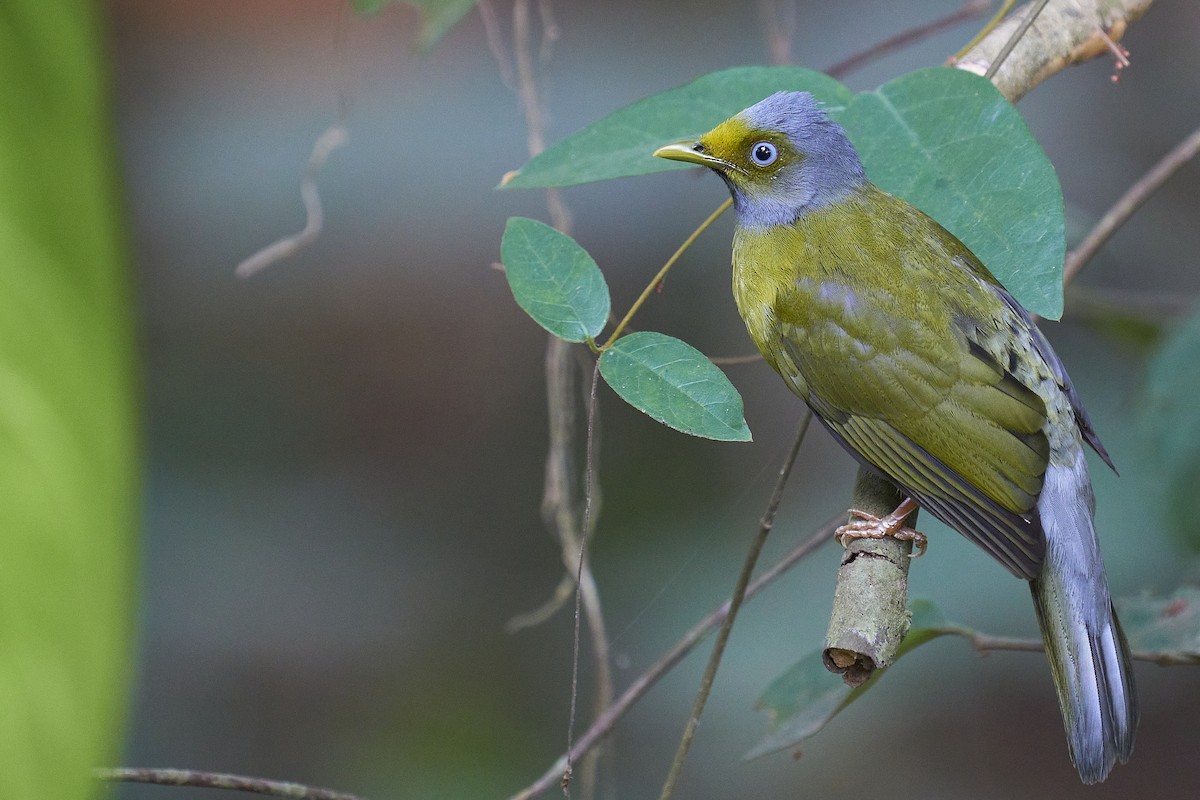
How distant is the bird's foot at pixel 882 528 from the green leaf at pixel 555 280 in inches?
19.4

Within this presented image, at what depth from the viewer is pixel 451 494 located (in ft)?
13.0

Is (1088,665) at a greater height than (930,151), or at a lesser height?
lesser

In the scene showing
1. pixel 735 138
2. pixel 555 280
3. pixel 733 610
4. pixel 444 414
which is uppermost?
pixel 735 138

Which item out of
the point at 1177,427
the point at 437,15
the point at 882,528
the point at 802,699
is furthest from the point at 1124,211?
the point at 437,15

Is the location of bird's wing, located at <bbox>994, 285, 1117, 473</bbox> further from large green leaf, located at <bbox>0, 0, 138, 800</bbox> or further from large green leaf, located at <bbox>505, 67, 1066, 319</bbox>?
large green leaf, located at <bbox>0, 0, 138, 800</bbox>

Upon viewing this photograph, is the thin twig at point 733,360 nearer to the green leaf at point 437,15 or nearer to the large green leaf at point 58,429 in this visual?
the large green leaf at point 58,429

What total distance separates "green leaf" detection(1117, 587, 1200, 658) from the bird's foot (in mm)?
547

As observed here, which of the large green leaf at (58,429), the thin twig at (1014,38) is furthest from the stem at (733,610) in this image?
the large green leaf at (58,429)

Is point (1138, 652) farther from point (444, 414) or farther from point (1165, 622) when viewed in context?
point (444, 414)

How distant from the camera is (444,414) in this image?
4.05 m

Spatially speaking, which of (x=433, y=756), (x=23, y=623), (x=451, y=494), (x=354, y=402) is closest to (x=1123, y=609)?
(x=23, y=623)

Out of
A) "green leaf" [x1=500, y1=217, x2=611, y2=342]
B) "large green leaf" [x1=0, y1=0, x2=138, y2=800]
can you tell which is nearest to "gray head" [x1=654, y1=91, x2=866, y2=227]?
"green leaf" [x1=500, y1=217, x2=611, y2=342]

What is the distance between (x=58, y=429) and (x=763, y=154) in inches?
54.1

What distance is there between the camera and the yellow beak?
5.41 feet
